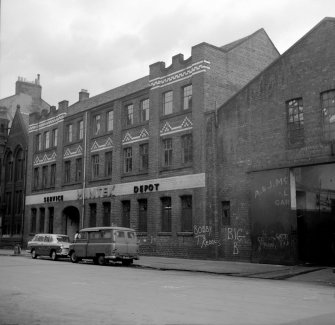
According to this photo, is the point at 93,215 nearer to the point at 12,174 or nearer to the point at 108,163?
the point at 108,163

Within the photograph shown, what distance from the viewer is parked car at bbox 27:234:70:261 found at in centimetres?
2777

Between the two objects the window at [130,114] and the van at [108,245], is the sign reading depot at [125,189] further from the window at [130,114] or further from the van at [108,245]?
the van at [108,245]

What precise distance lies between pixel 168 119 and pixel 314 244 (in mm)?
11662

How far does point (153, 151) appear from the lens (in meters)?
30.4

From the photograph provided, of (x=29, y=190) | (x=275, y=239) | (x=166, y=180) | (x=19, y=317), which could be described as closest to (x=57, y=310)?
(x=19, y=317)

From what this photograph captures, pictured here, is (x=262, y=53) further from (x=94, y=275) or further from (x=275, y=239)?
(x=94, y=275)

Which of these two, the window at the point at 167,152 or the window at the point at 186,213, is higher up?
the window at the point at 167,152

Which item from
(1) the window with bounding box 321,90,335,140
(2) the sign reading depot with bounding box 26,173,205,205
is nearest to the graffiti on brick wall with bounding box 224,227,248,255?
(2) the sign reading depot with bounding box 26,173,205,205


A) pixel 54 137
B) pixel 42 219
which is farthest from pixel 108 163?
pixel 42 219

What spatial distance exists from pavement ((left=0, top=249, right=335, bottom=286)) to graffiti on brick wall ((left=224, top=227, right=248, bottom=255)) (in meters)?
0.80

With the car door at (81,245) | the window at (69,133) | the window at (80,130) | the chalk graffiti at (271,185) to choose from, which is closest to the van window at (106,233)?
the car door at (81,245)

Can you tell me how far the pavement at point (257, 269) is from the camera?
1788cm

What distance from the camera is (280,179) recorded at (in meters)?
22.8

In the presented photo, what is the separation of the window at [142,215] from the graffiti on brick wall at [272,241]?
30.7 feet
